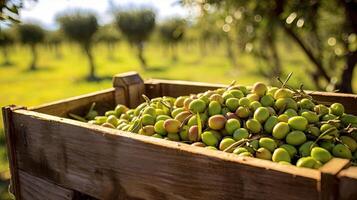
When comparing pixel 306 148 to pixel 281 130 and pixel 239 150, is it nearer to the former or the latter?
pixel 281 130

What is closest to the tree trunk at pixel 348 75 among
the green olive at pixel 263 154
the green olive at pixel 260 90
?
the green olive at pixel 260 90

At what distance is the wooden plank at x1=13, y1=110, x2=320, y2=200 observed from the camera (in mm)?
1094

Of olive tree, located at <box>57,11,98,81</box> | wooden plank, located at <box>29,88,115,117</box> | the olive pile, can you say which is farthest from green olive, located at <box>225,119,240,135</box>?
olive tree, located at <box>57,11,98,81</box>

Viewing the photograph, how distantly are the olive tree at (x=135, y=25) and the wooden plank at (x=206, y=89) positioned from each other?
2896 centimetres

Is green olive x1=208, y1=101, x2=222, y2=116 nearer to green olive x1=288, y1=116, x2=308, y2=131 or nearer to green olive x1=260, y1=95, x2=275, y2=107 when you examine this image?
green olive x1=260, y1=95, x2=275, y2=107

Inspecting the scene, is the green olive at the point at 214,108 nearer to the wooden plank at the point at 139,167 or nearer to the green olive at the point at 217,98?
the green olive at the point at 217,98

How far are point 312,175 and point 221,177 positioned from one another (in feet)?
0.93

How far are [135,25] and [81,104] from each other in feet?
98.2

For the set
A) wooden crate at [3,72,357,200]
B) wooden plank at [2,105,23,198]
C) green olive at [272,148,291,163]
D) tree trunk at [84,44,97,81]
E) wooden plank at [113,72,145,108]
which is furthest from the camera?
tree trunk at [84,44,97,81]

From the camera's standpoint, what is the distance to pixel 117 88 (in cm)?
262

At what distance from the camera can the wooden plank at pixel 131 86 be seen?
8.55ft

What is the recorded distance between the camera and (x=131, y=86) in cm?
264

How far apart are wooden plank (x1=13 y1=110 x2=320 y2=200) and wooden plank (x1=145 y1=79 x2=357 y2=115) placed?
1010 millimetres

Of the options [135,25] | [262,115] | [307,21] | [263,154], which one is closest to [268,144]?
[263,154]
